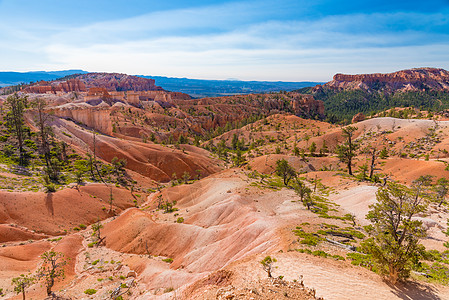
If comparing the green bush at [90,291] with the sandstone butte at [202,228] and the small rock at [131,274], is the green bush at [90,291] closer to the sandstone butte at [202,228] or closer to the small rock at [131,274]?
the sandstone butte at [202,228]

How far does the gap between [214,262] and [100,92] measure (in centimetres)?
17999

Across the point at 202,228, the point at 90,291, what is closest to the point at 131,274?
the point at 90,291

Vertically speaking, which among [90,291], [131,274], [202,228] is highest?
[202,228]

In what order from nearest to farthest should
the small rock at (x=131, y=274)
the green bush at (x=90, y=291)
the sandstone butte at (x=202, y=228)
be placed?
the sandstone butte at (x=202, y=228) → the green bush at (x=90, y=291) → the small rock at (x=131, y=274)

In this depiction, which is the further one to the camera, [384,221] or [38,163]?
[38,163]

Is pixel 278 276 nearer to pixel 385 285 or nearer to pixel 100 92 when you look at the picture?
pixel 385 285

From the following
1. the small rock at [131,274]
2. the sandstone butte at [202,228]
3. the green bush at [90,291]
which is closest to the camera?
the sandstone butte at [202,228]

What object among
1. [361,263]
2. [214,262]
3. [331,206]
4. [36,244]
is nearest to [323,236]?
[361,263]

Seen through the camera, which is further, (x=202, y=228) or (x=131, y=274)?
(x=202, y=228)

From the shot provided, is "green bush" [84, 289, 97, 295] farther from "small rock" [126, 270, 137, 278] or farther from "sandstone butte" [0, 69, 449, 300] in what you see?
"small rock" [126, 270, 137, 278]

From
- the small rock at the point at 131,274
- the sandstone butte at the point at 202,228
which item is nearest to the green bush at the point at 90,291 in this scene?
the sandstone butte at the point at 202,228

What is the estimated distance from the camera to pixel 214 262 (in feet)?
91.7

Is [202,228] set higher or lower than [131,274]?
higher

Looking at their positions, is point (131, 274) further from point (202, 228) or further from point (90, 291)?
point (202, 228)
